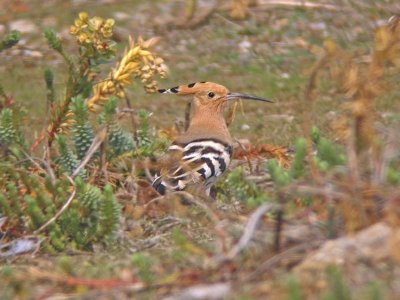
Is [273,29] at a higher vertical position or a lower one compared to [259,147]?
lower

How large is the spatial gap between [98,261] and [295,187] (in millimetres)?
1025

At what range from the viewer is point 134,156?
523cm

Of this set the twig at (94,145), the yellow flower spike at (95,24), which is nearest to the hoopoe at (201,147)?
the twig at (94,145)

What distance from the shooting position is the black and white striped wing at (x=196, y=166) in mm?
5387

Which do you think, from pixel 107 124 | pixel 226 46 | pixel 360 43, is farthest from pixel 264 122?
pixel 107 124

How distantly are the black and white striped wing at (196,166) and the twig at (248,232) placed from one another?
1830 millimetres

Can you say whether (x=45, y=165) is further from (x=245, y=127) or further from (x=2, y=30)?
(x=2, y=30)

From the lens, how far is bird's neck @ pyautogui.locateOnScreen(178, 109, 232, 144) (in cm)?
615

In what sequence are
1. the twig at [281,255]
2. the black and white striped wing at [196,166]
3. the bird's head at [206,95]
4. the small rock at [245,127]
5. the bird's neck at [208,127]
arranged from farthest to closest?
the small rock at [245,127]
the bird's head at [206,95]
the bird's neck at [208,127]
the black and white striped wing at [196,166]
the twig at [281,255]

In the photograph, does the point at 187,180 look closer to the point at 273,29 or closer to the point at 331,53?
the point at 331,53

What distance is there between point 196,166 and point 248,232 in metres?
2.33

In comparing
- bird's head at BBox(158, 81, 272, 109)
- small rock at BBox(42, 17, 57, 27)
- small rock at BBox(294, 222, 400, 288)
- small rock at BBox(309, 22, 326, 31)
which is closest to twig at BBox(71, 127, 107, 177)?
small rock at BBox(294, 222, 400, 288)

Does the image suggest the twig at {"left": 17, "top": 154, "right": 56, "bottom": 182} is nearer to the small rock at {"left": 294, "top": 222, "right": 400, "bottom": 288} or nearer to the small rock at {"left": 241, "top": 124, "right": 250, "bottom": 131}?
the small rock at {"left": 294, "top": 222, "right": 400, "bottom": 288}

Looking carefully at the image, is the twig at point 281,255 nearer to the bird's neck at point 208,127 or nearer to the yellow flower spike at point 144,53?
the yellow flower spike at point 144,53
